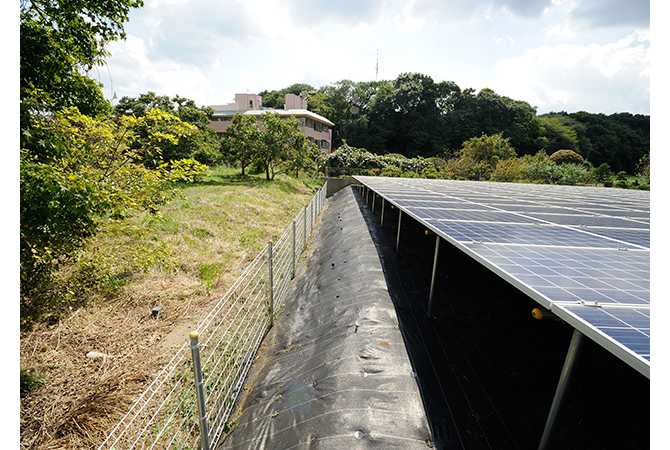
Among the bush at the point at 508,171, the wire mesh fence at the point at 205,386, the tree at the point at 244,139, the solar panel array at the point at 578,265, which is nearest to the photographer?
the solar panel array at the point at 578,265

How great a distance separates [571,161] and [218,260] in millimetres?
46860

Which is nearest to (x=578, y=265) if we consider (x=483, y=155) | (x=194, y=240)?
(x=194, y=240)

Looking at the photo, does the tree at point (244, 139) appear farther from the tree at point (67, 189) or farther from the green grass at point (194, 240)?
the tree at point (67, 189)

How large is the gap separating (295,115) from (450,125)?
2431cm

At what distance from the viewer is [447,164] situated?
34781mm

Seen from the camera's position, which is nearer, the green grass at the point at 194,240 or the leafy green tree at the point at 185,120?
the green grass at the point at 194,240

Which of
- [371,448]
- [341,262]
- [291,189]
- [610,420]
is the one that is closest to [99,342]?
[341,262]

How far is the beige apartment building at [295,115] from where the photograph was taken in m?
46.1

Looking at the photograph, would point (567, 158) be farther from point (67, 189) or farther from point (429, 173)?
point (67, 189)

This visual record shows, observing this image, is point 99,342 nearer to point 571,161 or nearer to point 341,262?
point 341,262

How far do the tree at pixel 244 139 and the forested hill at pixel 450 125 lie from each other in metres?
26.2

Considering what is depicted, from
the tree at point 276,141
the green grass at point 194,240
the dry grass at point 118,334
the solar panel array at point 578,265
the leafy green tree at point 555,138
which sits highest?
the leafy green tree at point 555,138

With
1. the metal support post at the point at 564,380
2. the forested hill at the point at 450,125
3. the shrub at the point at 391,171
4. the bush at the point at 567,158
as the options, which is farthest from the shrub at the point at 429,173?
the metal support post at the point at 564,380

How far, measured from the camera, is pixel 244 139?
26141 mm
